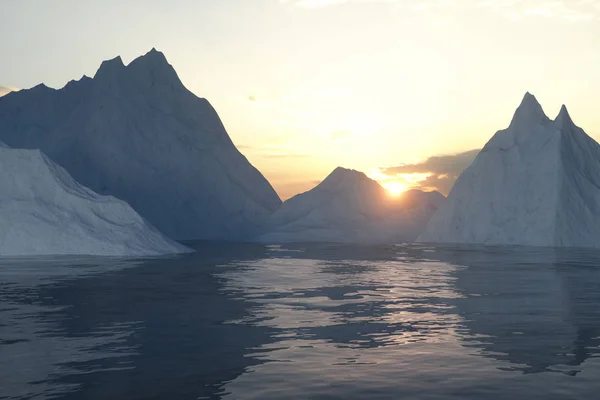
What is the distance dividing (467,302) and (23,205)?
3184 centimetres

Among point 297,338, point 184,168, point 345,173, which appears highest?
point 184,168

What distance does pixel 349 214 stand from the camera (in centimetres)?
8762

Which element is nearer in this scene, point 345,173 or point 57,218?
point 57,218

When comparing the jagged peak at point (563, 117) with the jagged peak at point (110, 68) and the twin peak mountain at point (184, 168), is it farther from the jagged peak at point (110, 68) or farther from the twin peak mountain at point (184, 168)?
the jagged peak at point (110, 68)

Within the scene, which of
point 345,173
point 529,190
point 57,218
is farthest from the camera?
point 345,173

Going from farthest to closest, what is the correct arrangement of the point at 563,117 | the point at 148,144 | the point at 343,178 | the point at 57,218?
the point at 343,178 < the point at 148,144 < the point at 563,117 < the point at 57,218

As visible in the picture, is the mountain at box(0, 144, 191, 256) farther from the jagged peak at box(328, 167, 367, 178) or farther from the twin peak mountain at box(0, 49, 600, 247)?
the jagged peak at box(328, 167, 367, 178)

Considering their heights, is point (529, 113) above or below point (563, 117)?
above

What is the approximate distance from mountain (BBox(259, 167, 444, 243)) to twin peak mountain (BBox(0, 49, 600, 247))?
0.51 feet

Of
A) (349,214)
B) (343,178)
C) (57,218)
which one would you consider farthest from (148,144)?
(57,218)

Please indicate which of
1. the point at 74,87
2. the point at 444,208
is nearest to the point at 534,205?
the point at 444,208

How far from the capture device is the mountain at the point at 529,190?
194ft

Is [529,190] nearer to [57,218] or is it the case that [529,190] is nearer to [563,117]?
[563,117]

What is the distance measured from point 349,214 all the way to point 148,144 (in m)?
29.5
